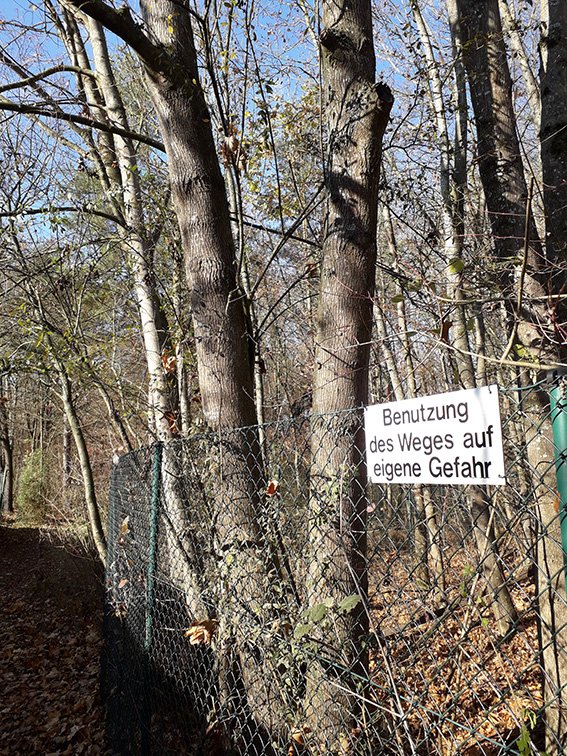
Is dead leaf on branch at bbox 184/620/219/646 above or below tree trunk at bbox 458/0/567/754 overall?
below

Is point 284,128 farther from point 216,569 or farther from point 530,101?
point 216,569

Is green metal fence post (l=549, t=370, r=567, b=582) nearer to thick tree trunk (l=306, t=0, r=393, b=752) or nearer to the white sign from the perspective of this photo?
the white sign

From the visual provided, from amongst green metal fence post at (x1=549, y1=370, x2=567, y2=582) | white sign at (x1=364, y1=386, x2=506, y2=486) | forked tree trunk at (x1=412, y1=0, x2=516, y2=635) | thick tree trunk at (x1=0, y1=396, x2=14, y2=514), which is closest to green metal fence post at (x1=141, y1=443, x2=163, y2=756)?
white sign at (x1=364, y1=386, x2=506, y2=486)

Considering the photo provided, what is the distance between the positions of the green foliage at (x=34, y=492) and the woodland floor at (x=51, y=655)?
5348 millimetres

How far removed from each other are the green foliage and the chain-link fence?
45.9 feet

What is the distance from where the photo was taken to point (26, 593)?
9273 millimetres

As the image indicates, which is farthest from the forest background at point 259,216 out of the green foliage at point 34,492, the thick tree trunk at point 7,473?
the thick tree trunk at point 7,473

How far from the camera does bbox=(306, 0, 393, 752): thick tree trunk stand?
259 centimetres

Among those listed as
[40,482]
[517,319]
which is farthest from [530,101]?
[40,482]

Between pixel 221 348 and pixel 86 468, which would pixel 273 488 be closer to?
pixel 221 348

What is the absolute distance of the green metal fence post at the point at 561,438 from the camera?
1.20 meters

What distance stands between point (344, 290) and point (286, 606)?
1682mm

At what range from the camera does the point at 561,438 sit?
4.01 feet

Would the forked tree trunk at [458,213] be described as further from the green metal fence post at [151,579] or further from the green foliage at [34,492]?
the green foliage at [34,492]
